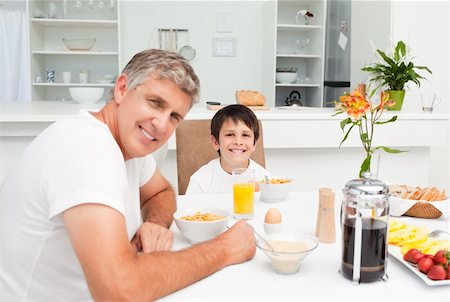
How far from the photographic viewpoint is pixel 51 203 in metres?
0.86

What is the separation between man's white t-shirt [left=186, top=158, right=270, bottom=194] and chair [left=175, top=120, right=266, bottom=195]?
0.13 meters

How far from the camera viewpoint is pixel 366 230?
0.92 metres

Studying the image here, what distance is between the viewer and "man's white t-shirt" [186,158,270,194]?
1.94 meters

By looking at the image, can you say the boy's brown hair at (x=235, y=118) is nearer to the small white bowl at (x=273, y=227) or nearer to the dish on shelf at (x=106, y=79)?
the small white bowl at (x=273, y=227)

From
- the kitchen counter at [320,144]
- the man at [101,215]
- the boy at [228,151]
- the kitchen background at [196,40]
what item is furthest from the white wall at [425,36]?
the man at [101,215]

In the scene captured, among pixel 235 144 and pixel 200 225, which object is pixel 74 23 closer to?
pixel 235 144

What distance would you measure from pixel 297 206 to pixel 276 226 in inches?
14.3

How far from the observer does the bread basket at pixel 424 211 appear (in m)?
1.38

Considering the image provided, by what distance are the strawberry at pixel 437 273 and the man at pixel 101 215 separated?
0.38 m

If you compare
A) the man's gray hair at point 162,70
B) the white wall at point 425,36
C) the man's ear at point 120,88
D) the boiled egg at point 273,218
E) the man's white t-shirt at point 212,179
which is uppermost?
the white wall at point 425,36

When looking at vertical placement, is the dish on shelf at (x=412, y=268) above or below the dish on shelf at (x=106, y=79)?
below

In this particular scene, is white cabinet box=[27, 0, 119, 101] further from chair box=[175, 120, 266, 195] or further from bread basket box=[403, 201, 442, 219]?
bread basket box=[403, 201, 442, 219]

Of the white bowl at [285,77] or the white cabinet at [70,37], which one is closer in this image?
the white cabinet at [70,37]

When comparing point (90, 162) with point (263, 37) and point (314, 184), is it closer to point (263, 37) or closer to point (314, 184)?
point (314, 184)
